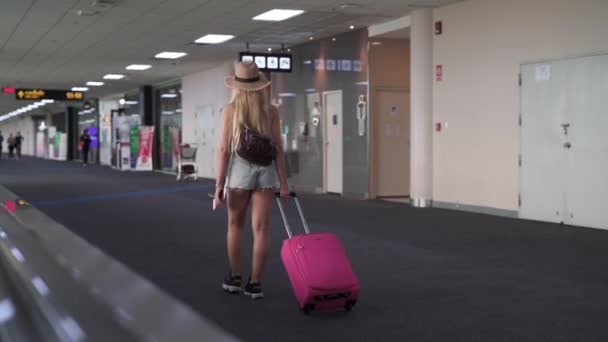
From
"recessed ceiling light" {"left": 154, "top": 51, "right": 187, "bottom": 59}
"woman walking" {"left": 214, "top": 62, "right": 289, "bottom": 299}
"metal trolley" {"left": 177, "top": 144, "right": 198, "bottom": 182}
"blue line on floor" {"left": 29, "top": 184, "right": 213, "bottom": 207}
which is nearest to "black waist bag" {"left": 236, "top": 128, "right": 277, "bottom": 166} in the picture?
"woman walking" {"left": 214, "top": 62, "right": 289, "bottom": 299}

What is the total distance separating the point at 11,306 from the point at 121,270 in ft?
1.83

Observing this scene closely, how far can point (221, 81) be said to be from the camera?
20.6 metres

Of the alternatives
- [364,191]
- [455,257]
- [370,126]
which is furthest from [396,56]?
[455,257]

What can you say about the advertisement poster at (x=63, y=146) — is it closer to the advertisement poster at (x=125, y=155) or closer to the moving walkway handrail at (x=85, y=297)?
the advertisement poster at (x=125, y=155)

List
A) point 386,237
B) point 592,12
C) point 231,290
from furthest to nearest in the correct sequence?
point 592,12 → point 386,237 → point 231,290

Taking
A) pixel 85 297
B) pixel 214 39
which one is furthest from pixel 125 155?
pixel 85 297

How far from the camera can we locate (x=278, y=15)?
12.8m

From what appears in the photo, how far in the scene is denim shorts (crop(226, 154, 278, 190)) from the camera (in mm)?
4922

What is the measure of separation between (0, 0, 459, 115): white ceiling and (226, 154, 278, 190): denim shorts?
6819 mm

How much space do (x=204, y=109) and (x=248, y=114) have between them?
17.6 meters

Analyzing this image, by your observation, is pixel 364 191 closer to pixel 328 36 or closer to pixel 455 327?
pixel 328 36

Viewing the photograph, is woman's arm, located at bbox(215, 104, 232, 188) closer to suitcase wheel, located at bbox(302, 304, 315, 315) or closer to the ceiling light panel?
suitcase wheel, located at bbox(302, 304, 315, 315)

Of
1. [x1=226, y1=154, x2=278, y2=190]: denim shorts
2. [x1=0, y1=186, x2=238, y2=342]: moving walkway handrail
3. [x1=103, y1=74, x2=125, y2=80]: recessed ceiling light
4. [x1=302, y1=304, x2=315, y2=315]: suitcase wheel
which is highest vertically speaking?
[x1=103, y1=74, x2=125, y2=80]: recessed ceiling light

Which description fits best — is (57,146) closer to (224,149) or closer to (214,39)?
(214,39)
